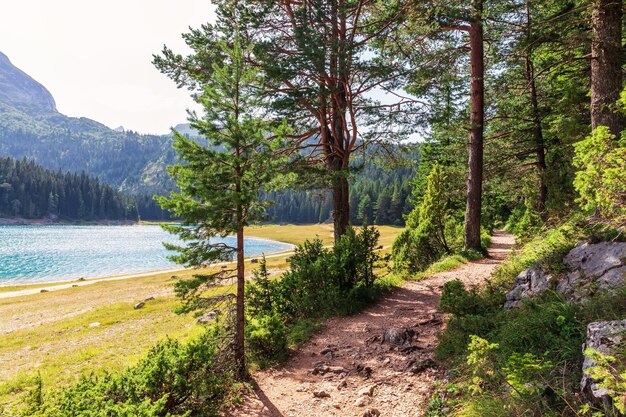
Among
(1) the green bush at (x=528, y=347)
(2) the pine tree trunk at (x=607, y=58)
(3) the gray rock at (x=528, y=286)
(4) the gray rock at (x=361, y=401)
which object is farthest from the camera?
(2) the pine tree trunk at (x=607, y=58)

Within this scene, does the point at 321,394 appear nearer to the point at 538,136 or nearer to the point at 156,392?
the point at 156,392

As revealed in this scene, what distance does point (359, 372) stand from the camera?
20.3 ft

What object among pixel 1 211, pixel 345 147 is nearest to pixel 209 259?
pixel 345 147

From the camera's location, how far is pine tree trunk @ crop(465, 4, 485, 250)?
12.7 meters

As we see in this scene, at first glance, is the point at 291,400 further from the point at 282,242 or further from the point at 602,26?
the point at 282,242

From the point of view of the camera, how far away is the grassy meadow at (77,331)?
35.7 feet

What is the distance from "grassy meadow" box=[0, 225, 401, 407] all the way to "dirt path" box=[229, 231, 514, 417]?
7.69 ft

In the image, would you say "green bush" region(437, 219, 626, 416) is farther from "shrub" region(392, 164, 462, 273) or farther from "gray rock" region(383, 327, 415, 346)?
"shrub" region(392, 164, 462, 273)

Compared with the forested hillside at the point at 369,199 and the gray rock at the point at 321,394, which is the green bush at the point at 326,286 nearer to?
the forested hillside at the point at 369,199

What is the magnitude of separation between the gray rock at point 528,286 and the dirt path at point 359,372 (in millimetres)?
1613

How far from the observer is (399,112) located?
40.7ft

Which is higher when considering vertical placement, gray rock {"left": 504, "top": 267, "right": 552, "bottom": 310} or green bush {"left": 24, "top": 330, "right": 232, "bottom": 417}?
gray rock {"left": 504, "top": 267, "right": 552, "bottom": 310}

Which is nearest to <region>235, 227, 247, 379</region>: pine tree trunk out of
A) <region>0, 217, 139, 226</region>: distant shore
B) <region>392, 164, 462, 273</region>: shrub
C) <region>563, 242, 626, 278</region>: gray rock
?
<region>563, 242, 626, 278</region>: gray rock

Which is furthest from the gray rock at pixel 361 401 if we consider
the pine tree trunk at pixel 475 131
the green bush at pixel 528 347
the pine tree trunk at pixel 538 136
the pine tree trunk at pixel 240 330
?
the pine tree trunk at pixel 538 136
